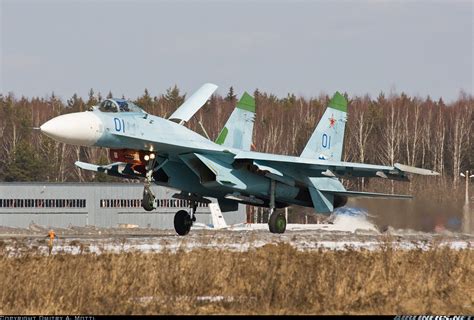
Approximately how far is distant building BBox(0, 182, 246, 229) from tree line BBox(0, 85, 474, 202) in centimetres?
617

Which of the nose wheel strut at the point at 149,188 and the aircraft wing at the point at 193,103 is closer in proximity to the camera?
the nose wheel strut at the point at 149,188

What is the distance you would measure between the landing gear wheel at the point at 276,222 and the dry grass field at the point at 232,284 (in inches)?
363

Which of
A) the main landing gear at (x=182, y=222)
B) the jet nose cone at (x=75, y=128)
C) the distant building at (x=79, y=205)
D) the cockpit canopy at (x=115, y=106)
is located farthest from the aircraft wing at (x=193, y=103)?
the distant building at (x=79, y=205)

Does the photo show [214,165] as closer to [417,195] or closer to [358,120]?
[417,195]

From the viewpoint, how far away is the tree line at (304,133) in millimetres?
56125

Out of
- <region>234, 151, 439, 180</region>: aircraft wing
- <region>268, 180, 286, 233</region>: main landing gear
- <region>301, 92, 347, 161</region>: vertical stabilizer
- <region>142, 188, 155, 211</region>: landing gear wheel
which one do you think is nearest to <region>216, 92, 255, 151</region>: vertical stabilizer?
<region>301, 92, 347, 161</region>: vertical stabilizer

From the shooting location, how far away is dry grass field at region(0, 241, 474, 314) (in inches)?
431

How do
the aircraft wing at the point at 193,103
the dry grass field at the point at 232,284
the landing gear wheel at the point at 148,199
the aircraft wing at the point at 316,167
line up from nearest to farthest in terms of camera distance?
the dry grass field at the point at 232,284
the landing gear wheel at the point at 148,199
the aircraft wing at the point at 316,167
the aircraft wing at the point at 193,103

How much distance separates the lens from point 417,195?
26172mm

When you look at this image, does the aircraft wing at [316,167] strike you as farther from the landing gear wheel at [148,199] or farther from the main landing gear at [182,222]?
the landing gear wheel at [148,199]

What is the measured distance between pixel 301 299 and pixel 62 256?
363 centimetres

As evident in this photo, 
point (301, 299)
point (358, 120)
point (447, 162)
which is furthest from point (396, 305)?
point (358, 120)

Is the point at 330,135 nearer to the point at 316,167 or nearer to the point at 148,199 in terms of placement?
the point at 316,167

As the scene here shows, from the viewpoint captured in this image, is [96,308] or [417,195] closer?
[96,308]
